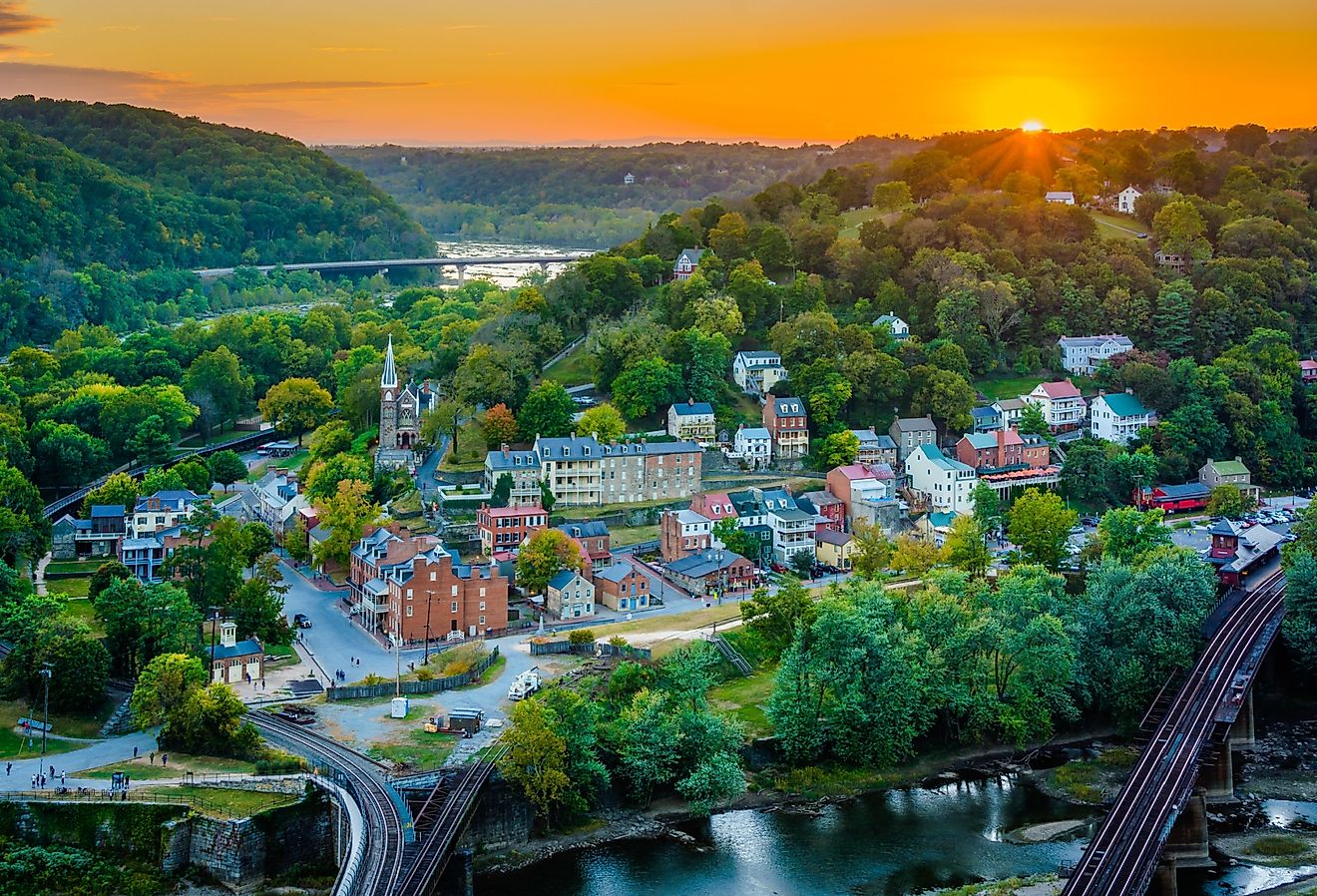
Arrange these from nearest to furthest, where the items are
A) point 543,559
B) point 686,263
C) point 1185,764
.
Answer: point 1185,764, point 543,559, point 686,263

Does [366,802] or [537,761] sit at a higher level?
[537,761]

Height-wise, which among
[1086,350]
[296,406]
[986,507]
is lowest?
[986,507]

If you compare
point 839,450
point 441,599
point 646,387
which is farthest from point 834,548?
point 441,599

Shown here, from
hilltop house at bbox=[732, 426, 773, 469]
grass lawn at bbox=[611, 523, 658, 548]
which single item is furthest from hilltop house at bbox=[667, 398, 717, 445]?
grass lawn at bbox=[611, 523, 658, 548]

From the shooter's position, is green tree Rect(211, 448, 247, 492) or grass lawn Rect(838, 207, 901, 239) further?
grass lawn Rect(838, 207, 901, 239)

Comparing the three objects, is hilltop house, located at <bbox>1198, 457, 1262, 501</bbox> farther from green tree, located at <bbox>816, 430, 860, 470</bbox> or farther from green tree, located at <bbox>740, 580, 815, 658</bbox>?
green tree, located at <bbox>740, 580, 815, 658</bbox>

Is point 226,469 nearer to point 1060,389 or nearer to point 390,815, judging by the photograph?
point 390,815
